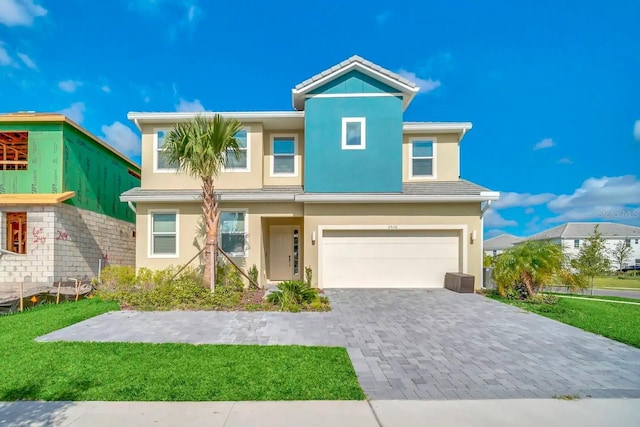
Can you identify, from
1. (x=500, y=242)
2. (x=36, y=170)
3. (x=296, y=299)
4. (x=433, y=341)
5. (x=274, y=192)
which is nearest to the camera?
(x=433, y=341)

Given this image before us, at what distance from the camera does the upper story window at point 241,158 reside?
468 inches

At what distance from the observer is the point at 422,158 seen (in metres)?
12.6

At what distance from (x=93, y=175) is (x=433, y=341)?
49.7 ft

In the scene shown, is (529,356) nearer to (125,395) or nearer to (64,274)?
(125,395)

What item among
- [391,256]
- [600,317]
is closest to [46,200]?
[391,256]

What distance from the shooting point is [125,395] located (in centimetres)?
371

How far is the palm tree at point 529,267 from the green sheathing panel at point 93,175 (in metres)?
16.3

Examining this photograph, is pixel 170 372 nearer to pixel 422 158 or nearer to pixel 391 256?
pixel 391 256

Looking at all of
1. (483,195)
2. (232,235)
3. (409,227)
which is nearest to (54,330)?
(232,235)

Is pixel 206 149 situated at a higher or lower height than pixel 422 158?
lower

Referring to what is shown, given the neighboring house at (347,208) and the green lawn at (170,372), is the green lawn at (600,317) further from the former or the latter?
the green lawn at (170,372)

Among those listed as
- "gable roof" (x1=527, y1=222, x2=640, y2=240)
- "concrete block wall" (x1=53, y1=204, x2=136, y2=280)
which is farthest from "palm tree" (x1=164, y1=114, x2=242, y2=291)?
"gable roof" (x1=527, y1=222, x2=640, y2=240)

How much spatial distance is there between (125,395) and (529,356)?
19.8ft

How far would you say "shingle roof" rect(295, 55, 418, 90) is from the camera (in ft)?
37.2
